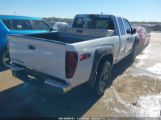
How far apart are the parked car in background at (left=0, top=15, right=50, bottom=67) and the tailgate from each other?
7.86 ft

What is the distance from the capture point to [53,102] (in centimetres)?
478

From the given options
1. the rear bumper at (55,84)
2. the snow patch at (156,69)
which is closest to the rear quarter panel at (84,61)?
the rear bumper at (55,84)

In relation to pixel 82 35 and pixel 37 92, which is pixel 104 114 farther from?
pixel 82 35

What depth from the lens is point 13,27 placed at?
7398 mm

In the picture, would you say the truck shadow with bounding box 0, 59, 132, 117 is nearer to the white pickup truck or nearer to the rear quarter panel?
the white pickup truck

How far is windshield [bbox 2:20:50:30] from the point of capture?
7284 mm

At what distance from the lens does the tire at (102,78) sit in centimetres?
486

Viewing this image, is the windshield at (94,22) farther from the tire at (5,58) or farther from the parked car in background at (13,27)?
the tire at (5,58)

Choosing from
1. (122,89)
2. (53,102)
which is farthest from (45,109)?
(122,89)

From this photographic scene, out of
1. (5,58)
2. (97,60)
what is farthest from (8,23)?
(97,60)

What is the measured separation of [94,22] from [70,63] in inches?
137

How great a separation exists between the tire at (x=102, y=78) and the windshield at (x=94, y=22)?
5.87 ft

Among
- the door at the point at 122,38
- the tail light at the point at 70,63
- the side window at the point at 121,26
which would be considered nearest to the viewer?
the tail light at the point at 70,63

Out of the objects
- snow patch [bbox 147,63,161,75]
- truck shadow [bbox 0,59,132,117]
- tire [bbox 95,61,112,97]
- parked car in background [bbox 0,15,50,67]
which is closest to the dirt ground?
truck shadow [bbox 0,59,132,117]
